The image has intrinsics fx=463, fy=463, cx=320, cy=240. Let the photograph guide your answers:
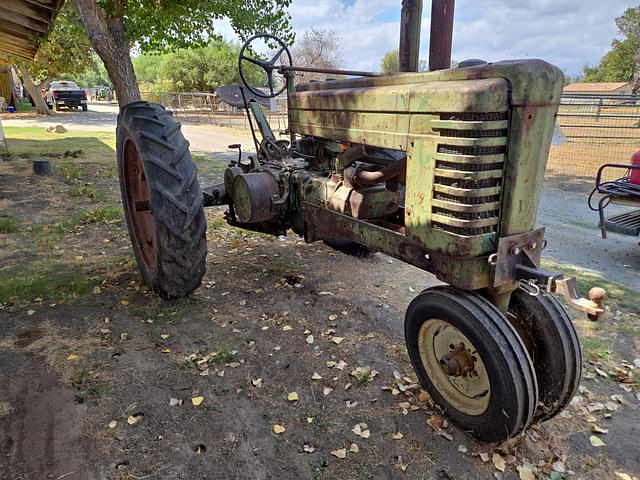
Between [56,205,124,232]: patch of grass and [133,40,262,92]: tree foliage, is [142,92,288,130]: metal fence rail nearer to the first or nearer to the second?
[133,40,262,92]: tree foliage

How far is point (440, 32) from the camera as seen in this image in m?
4.17

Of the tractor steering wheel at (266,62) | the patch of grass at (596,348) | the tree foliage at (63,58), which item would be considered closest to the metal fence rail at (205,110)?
the tree foliage at (63,58)

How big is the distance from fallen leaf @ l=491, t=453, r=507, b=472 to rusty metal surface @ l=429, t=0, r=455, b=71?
3192mm

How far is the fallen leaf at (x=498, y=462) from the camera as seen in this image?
1943 millimetres

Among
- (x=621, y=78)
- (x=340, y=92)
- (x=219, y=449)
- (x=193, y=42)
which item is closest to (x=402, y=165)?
(x=340, y=92)

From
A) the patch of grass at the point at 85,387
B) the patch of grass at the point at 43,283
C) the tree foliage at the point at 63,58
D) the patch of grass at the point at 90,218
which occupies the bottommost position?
the patch of grass at the point at 85,387

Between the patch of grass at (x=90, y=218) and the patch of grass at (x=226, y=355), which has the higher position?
the patch of grass at (x=90, y=218)

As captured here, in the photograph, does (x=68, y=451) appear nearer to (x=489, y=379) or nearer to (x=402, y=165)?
(x=489, y=379)

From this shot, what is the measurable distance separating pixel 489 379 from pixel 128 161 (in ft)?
10.0

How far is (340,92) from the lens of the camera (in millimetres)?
2537

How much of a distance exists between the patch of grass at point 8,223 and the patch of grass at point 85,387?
3.18 metres

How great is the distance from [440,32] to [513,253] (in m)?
2.97

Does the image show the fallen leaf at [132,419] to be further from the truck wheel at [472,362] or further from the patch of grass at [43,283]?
the patch of grass at [43,283]

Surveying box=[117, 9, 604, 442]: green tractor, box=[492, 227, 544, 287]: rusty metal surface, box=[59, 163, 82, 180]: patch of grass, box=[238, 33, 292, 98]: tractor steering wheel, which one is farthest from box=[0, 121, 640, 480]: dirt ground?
box=[59, 163, 82, 180]: patch of grass
